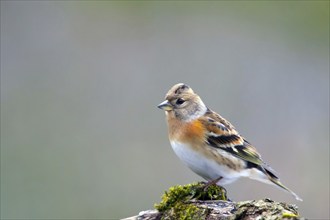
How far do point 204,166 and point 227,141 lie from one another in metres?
0.45

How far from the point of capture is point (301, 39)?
1850 centimetres

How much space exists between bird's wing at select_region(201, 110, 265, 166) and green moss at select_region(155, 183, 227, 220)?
1068 millimetres

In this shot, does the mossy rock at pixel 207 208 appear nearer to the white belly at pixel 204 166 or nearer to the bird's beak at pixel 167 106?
the white belly at pixel 204 166

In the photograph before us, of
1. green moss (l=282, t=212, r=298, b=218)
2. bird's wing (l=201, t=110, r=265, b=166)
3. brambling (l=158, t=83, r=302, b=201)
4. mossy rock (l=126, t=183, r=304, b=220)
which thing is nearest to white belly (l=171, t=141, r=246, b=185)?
brambling (l=158, t=83, r=302, b=201)

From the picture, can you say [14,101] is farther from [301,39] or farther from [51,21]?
[301,39]

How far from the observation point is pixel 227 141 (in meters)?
7.04

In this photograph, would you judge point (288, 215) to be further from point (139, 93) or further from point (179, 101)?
point (139, 93)

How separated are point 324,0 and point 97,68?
669cm

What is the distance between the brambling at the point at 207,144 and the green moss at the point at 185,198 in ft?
2.53

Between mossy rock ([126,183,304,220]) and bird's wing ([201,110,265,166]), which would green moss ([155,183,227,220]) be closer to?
mossy rock ([126,183,304,220])

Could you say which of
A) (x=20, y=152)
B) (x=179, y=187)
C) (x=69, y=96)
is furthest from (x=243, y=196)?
(x=179, y=187)

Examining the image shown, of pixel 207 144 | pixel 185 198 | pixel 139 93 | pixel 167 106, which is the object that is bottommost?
pixel 185 198

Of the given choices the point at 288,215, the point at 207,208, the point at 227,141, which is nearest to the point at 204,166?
the point at 227,141

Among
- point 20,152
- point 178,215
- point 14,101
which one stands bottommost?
point 178,215
